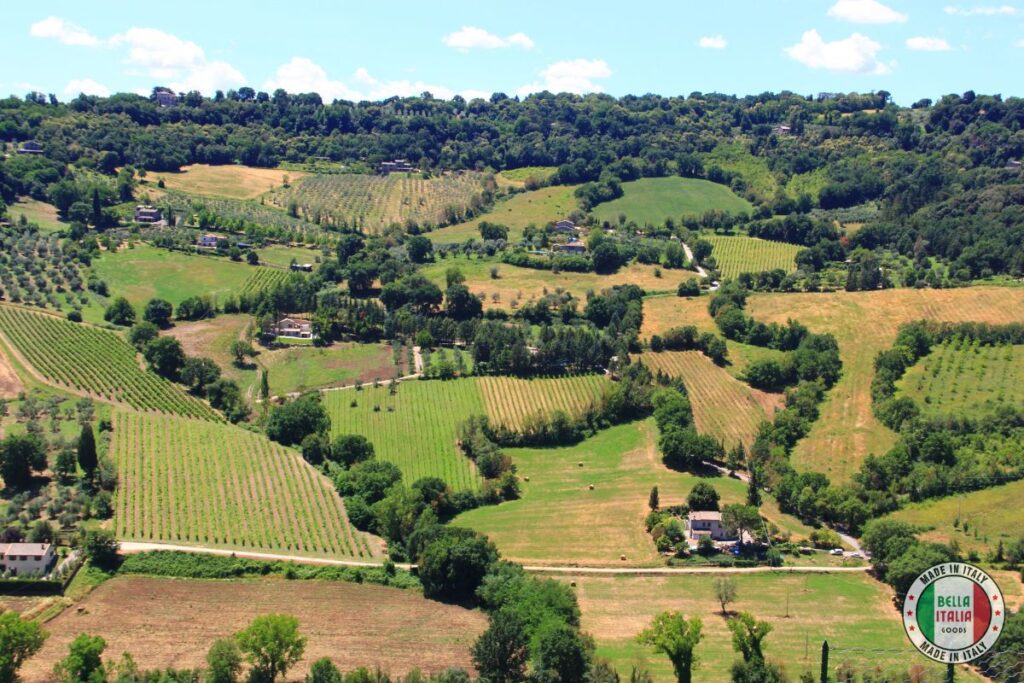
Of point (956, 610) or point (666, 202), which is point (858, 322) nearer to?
point (666, 202)

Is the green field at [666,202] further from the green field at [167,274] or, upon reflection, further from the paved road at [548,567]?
the paved road at [548,567]

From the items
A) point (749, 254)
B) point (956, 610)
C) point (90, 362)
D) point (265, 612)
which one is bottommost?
point (265, 612)

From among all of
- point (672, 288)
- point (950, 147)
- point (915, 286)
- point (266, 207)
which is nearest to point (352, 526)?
Result: point (672, 288)

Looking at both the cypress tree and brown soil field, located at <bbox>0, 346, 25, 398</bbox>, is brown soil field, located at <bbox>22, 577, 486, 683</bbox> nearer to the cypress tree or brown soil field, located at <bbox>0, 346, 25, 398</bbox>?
the cypress tree

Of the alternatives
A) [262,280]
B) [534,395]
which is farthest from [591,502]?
[262,280]

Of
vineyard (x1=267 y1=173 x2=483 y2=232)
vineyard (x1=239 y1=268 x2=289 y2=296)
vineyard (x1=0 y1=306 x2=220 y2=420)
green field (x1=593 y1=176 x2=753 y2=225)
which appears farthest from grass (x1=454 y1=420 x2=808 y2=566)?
green field (x1=593 y1=176 x2=753 y2=225)

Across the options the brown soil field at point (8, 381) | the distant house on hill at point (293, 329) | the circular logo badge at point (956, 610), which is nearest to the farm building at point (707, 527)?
the circular logo badge at point (956, 610)
